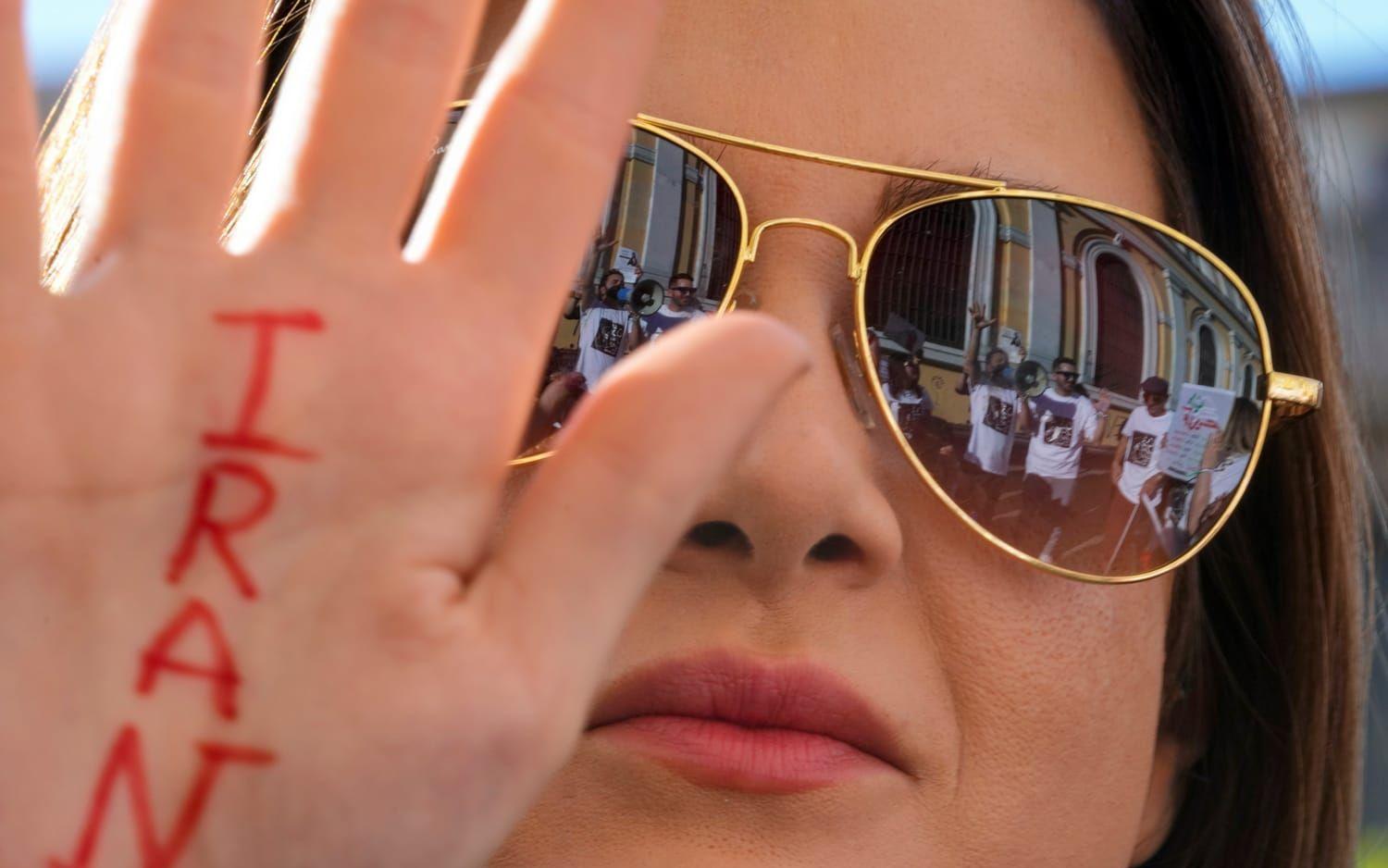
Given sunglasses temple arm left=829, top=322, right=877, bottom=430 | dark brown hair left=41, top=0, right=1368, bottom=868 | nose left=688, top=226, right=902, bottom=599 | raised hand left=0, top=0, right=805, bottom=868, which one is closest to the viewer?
raised hand left=0, top=0, right=805, bottom=868

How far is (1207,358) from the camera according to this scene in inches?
67.4

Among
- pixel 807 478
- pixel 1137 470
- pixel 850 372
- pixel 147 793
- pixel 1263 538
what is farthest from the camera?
pixel 1263 538

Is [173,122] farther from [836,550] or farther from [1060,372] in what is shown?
[1060,372]

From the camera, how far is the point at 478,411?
1.03m

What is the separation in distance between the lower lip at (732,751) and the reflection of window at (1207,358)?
0.65 meters

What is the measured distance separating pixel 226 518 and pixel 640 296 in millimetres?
613

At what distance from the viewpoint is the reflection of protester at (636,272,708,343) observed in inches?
59.5

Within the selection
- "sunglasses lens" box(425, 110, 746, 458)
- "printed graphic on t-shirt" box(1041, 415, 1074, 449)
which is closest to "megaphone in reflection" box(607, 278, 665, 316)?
"sunglasses lens" box(425, 110, 746, 458)

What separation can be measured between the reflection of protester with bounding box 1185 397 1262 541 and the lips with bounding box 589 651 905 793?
0.52 metres

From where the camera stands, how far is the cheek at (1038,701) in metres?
1.60

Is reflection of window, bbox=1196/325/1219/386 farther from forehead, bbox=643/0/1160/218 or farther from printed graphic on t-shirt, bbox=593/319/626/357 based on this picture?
printed graphic on t-shirt, bbox=593/319/626/357

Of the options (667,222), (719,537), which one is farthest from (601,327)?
(719,537)

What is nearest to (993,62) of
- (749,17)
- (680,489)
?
(749,17)

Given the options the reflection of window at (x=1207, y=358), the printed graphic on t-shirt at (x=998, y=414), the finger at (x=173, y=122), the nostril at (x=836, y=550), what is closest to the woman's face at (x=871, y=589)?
the nostril at (x=836, y=550)
